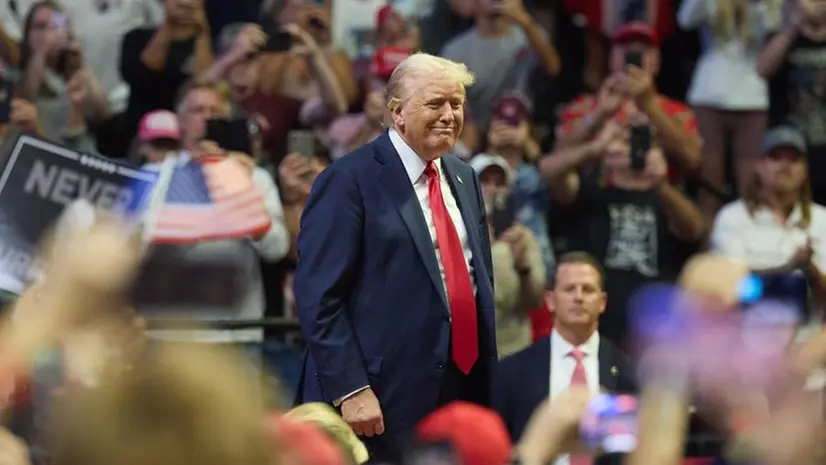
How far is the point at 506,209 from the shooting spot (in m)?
7.74

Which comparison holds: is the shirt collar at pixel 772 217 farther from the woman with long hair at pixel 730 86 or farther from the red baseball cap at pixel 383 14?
the red baseball cap at pixel 383 14

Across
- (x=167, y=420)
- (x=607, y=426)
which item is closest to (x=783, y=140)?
(x=607, y=426)

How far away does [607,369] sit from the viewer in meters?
6.60

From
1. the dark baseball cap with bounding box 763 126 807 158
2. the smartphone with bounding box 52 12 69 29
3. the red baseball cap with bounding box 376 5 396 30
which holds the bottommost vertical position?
the dark baseball cap with bounding box 763 126 807 158

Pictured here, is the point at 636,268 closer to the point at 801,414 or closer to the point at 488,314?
the point at 488,314

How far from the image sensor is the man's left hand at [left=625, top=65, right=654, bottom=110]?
28.3ft

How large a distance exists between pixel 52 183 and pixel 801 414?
3.85 metres

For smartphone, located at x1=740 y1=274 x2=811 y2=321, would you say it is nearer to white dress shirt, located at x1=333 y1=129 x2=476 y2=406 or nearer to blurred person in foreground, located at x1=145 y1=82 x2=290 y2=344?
blurred person in foreground, located at x1=145 y1=82 x2=290 y2=344

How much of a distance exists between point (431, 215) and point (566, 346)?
183 cm

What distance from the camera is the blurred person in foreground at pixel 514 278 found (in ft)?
24.7

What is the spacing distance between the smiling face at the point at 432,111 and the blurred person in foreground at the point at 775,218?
349 cm

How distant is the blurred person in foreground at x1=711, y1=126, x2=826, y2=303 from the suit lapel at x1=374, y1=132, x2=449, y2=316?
3491 millimetres

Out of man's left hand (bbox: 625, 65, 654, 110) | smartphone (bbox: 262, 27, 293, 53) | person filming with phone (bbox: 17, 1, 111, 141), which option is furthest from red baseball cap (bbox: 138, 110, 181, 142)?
man's left hand (bbox: 625, 65, 654, 110)

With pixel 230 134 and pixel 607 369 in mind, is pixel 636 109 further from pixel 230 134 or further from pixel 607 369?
pixel 607 369
